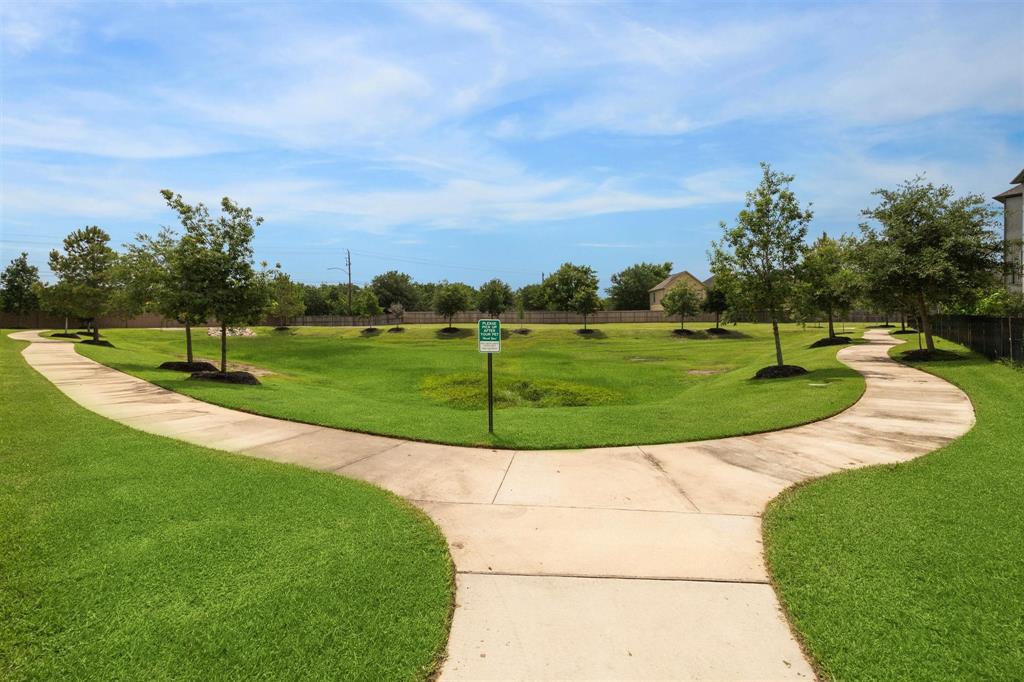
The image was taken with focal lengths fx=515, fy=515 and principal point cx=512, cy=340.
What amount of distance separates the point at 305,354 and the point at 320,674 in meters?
30.8

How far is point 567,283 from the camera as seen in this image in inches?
2485

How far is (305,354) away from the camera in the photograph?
3141cm

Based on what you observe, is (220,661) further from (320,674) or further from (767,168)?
(767,168)

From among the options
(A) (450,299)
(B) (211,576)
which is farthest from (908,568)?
(A) (450,299)

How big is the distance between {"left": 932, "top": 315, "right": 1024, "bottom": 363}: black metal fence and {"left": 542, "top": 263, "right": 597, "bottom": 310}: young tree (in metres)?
40.1

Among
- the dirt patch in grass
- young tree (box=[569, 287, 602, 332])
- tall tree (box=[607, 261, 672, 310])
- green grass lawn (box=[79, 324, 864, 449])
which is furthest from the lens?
tall tree (box=[607, 261, 672, 310])

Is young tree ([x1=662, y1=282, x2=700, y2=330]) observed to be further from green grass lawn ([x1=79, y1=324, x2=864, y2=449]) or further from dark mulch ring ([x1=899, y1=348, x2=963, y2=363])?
dark mulch ring ([x1=899, y1=348, x2=963, y2=363])

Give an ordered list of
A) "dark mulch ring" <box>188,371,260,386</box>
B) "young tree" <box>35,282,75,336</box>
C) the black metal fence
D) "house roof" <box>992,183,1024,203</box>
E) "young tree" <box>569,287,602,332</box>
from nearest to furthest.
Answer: the black metal fence, "dark mulch ring" <box>188,371,260,386</box>, "young tree" <box>35,282,75,336</box>, "house roof" <box>992,183,1024,203</box>, "young tree" <box>569,287,602,332</box>

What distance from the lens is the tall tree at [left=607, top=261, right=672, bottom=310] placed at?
342 feet

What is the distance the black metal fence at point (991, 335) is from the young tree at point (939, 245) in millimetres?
1465

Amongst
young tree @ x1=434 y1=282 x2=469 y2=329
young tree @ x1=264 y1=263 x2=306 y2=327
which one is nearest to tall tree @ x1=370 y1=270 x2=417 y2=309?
young tree @ x1=264 y1=263 x2=306 y2=327

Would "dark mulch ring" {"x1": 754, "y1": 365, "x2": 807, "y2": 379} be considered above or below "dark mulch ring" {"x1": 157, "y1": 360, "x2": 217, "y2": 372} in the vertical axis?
below

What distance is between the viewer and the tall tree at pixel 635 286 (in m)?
104

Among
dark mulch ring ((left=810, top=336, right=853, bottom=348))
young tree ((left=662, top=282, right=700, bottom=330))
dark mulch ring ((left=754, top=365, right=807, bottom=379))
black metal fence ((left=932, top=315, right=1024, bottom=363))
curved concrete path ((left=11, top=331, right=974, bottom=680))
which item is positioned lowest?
dark mulch ring ((left=754, top=365, right=807, bottom=379))
